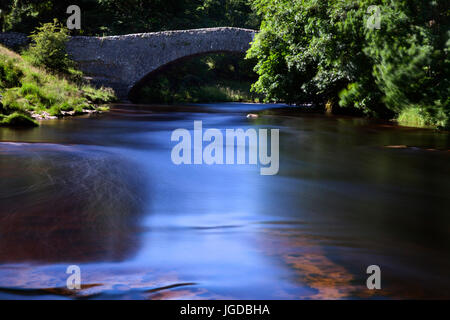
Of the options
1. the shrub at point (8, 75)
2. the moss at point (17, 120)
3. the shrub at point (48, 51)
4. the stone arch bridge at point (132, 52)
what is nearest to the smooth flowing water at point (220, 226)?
the moss at point (17, 120)

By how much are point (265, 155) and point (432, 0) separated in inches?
155

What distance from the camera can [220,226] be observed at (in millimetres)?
3191

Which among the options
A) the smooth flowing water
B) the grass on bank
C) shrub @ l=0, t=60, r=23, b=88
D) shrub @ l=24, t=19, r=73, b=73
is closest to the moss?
the grass on bank

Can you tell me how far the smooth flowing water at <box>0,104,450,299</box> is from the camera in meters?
2.23

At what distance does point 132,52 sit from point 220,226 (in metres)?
19.9

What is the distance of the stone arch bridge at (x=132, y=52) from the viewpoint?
20.8 m

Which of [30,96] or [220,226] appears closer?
[220,226]

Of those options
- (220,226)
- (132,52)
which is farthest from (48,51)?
(220,226)

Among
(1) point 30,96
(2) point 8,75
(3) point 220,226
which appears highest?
(2) point 8,75

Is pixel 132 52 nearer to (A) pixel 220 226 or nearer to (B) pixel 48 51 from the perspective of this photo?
(B) pixel 48 51

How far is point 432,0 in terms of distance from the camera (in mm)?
7801

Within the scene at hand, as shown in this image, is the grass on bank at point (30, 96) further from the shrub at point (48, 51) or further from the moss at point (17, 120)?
the shrub at point (48, 51)

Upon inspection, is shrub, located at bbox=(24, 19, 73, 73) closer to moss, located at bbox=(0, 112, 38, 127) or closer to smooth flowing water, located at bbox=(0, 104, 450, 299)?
moss, located at bbox=(0, 112, 38, 127)
